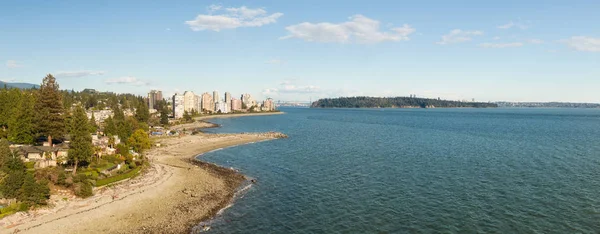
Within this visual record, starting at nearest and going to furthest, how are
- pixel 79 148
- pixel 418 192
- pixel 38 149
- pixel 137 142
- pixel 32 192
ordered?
pixel 32 192
pixel 418 192
pixel 79 148
pixel 38 149
pixel 137 142

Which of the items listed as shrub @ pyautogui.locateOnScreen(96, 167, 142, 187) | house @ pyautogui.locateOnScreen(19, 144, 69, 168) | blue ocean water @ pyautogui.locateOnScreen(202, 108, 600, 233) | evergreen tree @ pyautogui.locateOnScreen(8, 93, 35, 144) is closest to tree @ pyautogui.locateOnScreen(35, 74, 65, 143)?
evergreen tree @ pyautogui.locateOnScreen(8, 93, 35, 144)

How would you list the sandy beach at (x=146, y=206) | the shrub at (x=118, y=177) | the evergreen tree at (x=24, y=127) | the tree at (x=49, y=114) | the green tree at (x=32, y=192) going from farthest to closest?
1. the evergreen tree at (x=24, y=127)
2. the tree at (x=49, y=114)
3. the shrub at (x=118, y=177)
4. the green tree at (x=32, y=192)
5. the sandy beach at (x=146, y=206)

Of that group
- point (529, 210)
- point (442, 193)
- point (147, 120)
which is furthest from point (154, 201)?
point (147, 120)

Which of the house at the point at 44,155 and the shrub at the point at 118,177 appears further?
the house at the point at 44,155

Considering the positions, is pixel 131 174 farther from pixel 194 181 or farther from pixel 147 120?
pixel 147 120

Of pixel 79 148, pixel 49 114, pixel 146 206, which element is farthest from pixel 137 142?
pixel 146 206

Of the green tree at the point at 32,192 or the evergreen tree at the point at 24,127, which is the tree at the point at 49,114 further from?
the green tree at the point at 32,192

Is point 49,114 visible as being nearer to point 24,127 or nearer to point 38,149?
point 24,127

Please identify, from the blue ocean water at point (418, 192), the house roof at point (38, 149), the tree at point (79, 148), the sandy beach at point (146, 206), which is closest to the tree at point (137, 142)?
the blue ocean water at point (418, 192)
